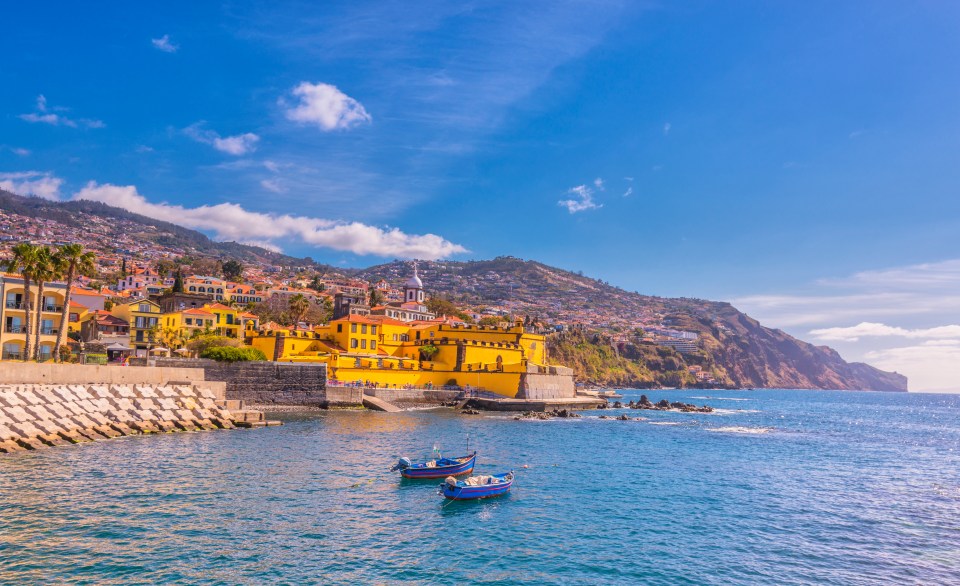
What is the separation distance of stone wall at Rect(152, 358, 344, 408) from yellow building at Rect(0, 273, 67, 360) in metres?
8.44

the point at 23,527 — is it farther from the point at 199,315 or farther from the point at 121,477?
the point at 199,315

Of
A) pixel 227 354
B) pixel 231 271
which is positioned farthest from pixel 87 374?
pixel 231 271

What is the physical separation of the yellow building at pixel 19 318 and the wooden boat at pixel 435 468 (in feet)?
110

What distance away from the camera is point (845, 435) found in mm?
57969

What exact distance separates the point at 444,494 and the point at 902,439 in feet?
171

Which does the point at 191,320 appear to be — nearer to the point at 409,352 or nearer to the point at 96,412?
the point at 409,352

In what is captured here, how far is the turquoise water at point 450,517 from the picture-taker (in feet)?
53.7

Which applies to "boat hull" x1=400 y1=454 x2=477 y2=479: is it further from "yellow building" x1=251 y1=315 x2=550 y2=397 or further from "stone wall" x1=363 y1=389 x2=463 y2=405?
"yellow building" x1=251 y1=315 x2=550 y2=397

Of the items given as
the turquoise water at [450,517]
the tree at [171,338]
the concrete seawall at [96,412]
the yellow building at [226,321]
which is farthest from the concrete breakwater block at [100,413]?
the yellow building at [226,321]

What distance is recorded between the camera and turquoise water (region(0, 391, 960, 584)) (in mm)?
16375

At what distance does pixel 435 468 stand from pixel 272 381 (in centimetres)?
3009

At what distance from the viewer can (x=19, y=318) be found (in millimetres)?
48500

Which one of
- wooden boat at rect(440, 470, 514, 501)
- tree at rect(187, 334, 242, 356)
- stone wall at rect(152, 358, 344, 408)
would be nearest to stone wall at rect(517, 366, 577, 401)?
stone wall at rect(152, 358, 344, 408)

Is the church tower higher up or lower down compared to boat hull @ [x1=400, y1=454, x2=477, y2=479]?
higher up
